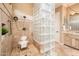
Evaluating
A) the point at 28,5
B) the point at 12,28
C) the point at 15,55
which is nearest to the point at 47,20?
the point at 28,5

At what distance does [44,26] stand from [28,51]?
1.25 ft

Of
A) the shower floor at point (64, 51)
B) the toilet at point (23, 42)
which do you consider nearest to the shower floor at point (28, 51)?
the toilet at point (23, 42)

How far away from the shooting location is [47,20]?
1380 millimetres

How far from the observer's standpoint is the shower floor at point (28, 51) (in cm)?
134

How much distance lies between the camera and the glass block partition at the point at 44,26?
4.49 ft

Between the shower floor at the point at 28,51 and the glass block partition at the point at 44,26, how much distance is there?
8 cm

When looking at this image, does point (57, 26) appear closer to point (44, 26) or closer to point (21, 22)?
point (44, 26)

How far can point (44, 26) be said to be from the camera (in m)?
1.38

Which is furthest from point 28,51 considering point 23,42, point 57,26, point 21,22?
point 57,26

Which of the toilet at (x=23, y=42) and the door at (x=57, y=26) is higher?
the door at (x=57, y=26)

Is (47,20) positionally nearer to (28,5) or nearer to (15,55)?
(28,5)

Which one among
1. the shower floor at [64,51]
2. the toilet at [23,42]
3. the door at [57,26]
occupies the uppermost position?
the door at [57,26]

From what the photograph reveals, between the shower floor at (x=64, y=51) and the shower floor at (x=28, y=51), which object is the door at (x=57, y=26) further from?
the shower floor at (x=28, y=51)

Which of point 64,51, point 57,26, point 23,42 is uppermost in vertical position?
point 57,26
